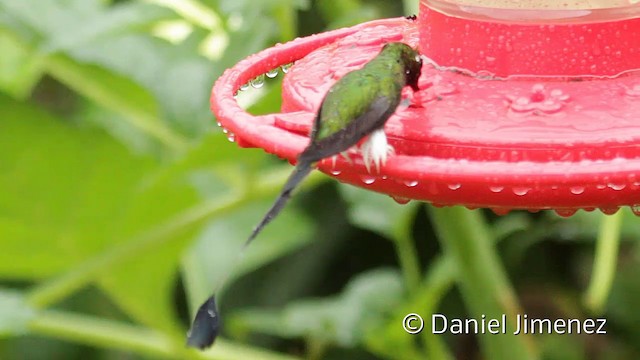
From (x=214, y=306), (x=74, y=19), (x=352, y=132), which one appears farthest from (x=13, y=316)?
(x=352, y=132)

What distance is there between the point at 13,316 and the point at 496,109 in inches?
37.0

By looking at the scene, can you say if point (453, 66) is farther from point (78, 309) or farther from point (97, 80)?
point (78, 309)

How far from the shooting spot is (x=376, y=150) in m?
1.07

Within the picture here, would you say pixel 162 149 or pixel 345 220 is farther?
pixel 345 220

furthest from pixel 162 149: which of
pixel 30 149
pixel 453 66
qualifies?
pixel 453 66

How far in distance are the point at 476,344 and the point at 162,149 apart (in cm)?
106

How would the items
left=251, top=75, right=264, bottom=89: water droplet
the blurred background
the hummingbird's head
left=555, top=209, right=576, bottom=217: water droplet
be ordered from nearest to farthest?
left=555, top=209, right=576, bottom=217: water droplet
the hummingbird's head
left=251, top=75, right=264, bottom=89: water droplet
the blurred background

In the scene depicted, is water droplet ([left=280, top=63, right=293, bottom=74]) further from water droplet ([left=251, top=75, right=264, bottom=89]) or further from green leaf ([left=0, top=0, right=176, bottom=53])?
green leaf ([left=0, top=0, right=176, bottom=53])

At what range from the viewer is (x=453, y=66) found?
1.38m

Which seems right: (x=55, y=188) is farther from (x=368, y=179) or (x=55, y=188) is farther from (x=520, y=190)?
(x=520, y=190)

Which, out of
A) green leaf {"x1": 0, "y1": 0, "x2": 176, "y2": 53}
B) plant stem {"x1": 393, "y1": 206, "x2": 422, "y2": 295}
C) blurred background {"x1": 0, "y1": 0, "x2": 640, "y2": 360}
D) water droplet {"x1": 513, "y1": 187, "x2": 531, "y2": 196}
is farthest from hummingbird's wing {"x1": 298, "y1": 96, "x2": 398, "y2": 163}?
plant stem {"x1": 393, "y1": 206, "x2": 422, "y2": 295}

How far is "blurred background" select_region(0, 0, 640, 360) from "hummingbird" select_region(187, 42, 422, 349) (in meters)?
0.42

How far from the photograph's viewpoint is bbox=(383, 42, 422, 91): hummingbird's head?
1263 millimetres

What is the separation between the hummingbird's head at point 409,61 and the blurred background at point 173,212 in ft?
1.23
